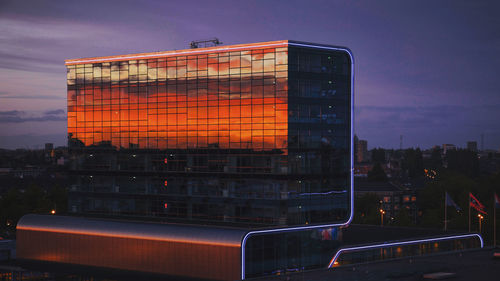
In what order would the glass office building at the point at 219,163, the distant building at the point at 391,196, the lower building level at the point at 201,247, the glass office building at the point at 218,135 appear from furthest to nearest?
1. the distant building at the point at 391,196
2. the glass office building at the point at 218,135
3. the glass office building at the point at 219,163
4. the lower building level at the point at 201,247

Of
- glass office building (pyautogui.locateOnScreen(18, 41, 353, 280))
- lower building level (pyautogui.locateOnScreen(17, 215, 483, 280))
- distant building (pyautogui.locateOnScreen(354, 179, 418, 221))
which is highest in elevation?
glass office building (pyautogui.locateOnScreen(18, 41, 353, 280))

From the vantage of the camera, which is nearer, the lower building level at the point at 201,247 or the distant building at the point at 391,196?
the lower building level at the point at 201,247

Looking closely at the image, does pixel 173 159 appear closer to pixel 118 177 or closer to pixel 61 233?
pixel 118 177

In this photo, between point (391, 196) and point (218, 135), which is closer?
point (218, 135)

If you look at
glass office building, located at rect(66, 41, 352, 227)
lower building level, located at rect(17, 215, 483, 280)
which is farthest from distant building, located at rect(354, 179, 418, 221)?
glass office building, located at rect(66, 41, 352, 227)

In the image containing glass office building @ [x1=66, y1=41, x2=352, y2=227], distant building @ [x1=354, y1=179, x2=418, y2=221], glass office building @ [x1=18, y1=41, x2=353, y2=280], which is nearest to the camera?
glass office building @ [x1=18, y1=41, x2=353, y2=280]

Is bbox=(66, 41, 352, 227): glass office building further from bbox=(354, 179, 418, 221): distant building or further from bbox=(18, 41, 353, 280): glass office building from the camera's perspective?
bbox=(354, 179, 418, 221): distant building

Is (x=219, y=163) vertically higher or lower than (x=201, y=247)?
higher

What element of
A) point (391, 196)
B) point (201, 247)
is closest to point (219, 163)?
point (201, 247)

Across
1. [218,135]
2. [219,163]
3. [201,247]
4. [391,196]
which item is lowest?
[391,196]

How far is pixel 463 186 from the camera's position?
158 meters

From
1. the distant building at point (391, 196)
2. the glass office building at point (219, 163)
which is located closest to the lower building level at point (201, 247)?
the glass office building at point (219, 163)

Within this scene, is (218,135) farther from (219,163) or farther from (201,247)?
(201,247)

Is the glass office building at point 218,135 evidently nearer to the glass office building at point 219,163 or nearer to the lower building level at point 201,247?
the glass office building at point 219,163
